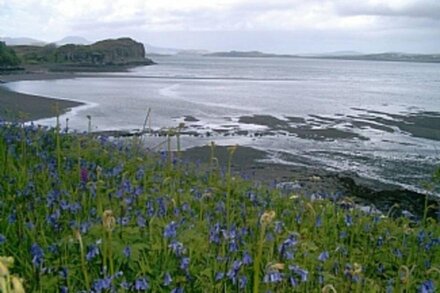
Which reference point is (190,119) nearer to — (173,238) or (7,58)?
(173,238)

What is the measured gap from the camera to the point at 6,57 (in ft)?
218

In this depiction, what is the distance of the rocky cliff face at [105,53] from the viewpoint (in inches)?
3740

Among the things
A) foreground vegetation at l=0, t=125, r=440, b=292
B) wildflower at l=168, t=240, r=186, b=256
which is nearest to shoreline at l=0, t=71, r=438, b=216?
foreground vegetation at l=0, t=125, r=440, b=292

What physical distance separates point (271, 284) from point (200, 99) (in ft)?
121

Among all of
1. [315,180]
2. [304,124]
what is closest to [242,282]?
[315,180]

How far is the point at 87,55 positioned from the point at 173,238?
9861 cm

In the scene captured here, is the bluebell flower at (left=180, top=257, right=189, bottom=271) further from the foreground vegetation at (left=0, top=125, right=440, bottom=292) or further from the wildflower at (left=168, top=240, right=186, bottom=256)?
the wildflower at (left=168, top=240, right=186, bottom=256)

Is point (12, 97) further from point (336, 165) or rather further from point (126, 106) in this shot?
point (336, 165)

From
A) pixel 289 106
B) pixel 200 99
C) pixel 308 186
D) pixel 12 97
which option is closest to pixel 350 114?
pixel 289 106

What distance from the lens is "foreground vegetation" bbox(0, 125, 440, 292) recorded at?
10.3 feet

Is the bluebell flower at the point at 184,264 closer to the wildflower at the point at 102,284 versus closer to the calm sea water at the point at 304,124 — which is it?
the wildflower at the point at 102,284

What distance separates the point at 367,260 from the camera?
465 centimetres

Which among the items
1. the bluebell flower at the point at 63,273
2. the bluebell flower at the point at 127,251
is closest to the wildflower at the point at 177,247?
the bluebell flower at the point at 127,251

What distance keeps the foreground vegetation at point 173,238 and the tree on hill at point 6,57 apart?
64.6 m
